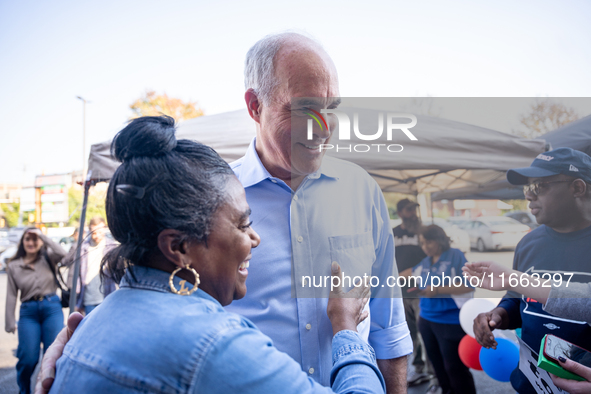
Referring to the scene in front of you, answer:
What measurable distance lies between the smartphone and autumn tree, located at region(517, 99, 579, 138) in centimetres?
84

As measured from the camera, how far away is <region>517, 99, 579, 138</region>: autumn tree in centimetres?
150

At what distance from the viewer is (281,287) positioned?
120 cm

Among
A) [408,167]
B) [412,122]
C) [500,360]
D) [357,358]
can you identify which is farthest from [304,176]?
[500,360]

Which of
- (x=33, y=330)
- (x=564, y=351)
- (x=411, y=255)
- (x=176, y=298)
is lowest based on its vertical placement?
(x=33, y=330)

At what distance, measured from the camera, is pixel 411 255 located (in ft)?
6.97

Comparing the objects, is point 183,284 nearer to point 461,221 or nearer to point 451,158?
point 461,221

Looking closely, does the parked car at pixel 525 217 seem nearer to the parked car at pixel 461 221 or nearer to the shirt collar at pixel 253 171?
the parked car at pixel 461 221

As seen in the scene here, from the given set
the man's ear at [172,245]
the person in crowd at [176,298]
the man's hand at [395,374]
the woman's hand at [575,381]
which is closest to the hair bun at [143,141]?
the person in crowd at [176,298]

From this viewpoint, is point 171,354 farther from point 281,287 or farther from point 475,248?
point 475,248

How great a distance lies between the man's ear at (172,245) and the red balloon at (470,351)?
9.75ft

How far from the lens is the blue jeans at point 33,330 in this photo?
3.56 m

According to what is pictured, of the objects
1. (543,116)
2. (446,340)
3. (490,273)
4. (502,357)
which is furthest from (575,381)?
(446,340)

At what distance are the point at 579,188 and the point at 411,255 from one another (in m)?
0.98

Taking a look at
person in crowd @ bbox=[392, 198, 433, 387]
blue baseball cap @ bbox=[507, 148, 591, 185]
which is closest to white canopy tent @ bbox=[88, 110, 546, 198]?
person in crowd @ bbox=[392, 198, 433, 387]
